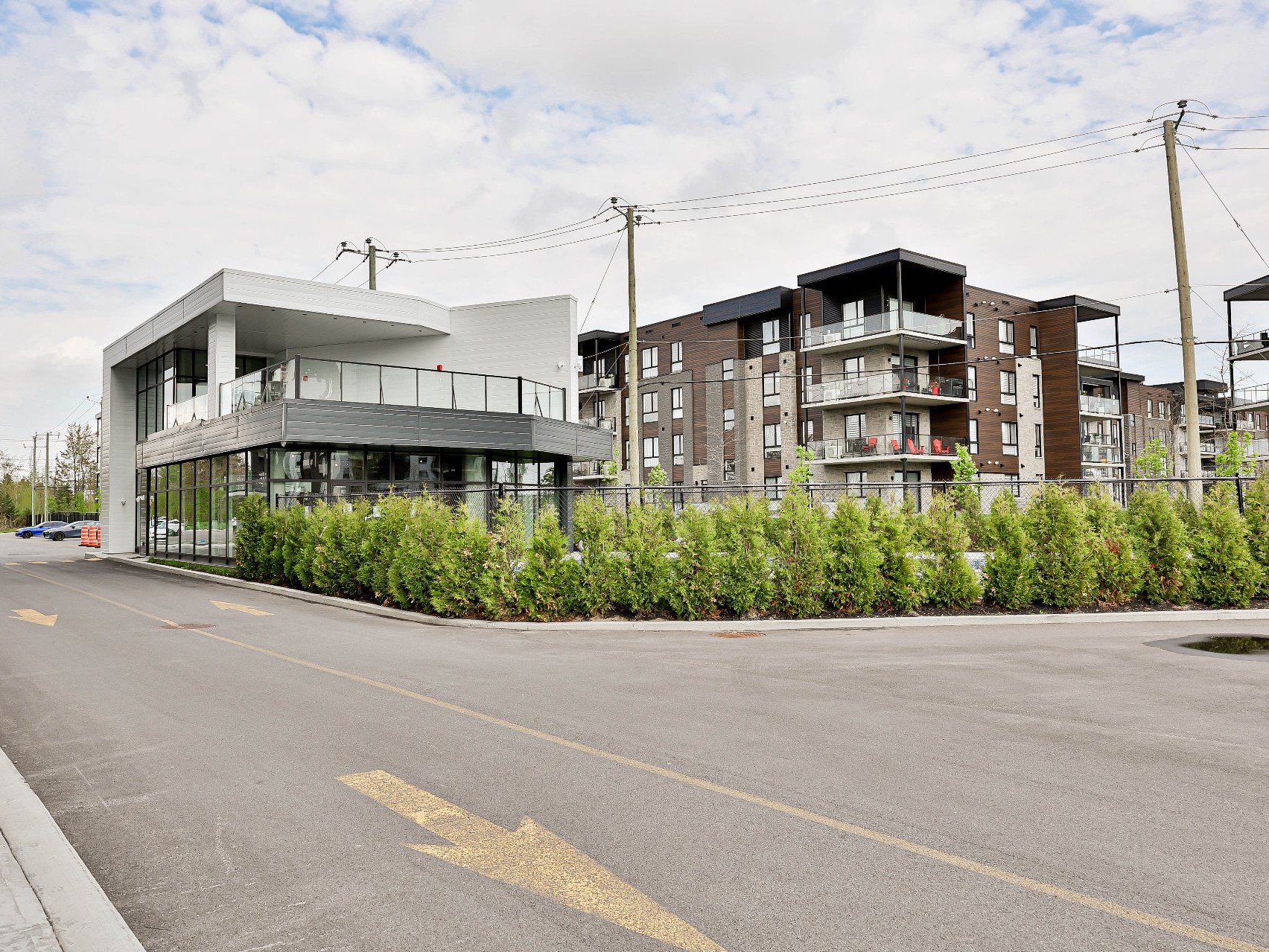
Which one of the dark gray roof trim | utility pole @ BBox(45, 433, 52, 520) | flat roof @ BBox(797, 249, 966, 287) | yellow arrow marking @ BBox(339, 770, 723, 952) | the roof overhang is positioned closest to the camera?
yellow arrow marking @ BBox(339, 770, 723, 952)

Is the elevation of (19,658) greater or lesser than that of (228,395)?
lesser

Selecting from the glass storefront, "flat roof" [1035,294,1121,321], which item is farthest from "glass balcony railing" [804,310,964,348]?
the glass storefront

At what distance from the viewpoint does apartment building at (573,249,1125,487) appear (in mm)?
44531

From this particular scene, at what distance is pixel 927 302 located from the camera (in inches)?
1833

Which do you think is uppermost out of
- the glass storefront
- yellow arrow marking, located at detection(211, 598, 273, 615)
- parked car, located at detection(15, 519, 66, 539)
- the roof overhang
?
the roof overhang

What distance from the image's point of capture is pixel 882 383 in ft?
144

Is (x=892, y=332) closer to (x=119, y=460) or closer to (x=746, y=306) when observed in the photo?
(x=746, y=306)

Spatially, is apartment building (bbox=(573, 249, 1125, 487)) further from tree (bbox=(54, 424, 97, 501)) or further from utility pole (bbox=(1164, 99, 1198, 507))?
tree (bbox=(54, 424, 97, 501))

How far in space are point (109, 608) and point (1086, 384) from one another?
55221 millimetres

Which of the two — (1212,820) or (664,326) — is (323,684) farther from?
(664,326)

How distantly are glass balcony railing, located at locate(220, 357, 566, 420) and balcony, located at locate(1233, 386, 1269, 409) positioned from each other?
3938 centimetres

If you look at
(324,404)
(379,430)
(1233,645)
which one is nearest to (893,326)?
(379,430)

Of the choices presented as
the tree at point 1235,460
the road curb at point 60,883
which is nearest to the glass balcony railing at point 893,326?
the tree at point 1235,460

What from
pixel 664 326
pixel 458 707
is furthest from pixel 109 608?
pixel 664 326
